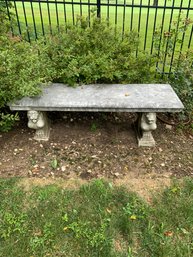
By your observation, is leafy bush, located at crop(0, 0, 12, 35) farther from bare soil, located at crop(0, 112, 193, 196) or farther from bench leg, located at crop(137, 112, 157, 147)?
bench leg, located at crop(137, 112, 157, 147)

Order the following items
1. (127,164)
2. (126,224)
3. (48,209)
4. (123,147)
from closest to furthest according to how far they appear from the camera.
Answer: (126,224) < (48,209) < (127,164) < (123,147)

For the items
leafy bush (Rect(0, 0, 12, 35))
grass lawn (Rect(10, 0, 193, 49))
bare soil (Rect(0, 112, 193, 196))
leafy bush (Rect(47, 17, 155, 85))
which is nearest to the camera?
bare soil (Rect(0, 112, 193, 196))

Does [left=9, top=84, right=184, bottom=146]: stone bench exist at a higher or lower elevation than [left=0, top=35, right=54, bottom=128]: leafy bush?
lower

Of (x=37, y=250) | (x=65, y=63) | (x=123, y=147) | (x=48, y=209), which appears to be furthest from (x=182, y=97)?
(x=37, y=250)

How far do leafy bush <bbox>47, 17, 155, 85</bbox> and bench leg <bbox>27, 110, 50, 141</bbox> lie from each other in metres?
0.63

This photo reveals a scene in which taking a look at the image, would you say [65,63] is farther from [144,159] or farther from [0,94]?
[144,159]

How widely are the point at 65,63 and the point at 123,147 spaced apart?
1.45 metres

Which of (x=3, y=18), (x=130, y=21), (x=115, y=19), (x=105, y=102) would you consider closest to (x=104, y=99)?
(x=105, y=102)

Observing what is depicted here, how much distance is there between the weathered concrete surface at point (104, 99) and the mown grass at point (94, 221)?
3.00ft

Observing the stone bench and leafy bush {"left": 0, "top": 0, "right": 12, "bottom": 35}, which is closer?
the stone bench

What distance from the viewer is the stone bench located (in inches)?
120

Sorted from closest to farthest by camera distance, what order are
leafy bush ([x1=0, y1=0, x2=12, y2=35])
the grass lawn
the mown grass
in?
1. the mown grass
2. leafy bush ([x1=0, y1=0, x2=12, y2=35])
3. the grass lawn

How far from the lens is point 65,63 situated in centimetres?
354

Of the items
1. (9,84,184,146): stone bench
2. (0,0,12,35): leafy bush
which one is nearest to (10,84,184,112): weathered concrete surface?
(9,84,184,146): stone bench
